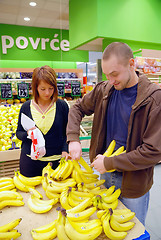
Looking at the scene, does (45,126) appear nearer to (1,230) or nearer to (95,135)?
(95,135)

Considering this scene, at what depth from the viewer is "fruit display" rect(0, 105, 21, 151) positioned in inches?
118

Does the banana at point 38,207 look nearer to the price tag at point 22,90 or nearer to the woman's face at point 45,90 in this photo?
the woman's face at point 45,90

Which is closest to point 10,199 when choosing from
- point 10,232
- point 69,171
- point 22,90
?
point 10,232

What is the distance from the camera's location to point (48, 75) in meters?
A: 1.96

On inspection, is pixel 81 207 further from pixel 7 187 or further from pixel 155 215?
pixel 155 215

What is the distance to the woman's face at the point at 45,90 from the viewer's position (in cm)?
198

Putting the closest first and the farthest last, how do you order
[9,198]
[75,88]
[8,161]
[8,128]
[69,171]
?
[9,198]
[69,171]
[8,161]
[8,128]
[75,88]

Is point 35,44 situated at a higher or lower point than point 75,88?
higher

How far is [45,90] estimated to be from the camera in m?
2.02

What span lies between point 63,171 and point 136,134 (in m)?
0.66

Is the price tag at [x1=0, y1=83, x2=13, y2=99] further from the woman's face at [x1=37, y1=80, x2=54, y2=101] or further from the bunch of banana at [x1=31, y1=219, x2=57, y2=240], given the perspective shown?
the bunch of banana at [x1=31, y1=219, x2=57, y2=240]

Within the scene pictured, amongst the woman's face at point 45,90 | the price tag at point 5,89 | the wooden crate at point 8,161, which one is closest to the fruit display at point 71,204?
the woman's face at point 45,90

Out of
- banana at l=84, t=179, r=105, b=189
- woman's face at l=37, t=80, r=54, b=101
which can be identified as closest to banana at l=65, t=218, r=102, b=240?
banana at l=84, t=179, r=105, b=189

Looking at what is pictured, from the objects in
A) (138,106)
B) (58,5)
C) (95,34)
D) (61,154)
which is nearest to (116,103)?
(138,106)
